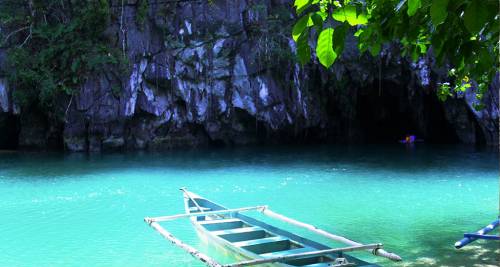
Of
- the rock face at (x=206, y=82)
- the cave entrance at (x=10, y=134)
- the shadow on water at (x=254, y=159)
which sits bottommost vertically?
the shadow on water at (x=254, y=159)

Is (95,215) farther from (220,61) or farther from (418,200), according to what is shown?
(220,61)

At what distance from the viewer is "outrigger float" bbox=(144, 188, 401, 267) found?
5.04 m

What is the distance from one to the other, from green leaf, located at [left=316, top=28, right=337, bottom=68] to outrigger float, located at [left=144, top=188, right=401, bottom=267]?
3.23 m

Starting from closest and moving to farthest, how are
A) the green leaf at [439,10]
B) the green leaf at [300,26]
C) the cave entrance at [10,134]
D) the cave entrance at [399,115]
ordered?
1. the green leaf at [439,10]
2. the green leaf at [300,26]
3. the cave entrance at [10,134]
4. the cave entrance at [399,115]

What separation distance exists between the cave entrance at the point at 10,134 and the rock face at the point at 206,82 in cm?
70

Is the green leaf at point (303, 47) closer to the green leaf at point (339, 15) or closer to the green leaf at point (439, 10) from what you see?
the green leaf at point (339, 15)

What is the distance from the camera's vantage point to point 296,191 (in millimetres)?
12445

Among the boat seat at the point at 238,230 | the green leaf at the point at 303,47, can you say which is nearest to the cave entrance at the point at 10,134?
the boat seat at the point at 238,230

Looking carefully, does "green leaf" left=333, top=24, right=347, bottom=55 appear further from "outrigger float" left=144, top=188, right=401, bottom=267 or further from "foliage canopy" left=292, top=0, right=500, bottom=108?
"outrigger float" left=144, top=188, right=401, bottom=267

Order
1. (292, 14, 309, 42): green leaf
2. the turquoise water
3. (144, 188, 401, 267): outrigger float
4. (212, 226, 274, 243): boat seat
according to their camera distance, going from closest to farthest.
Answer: (292, 14, 309, 42): green leaf → (144, 188, 401, 267): outrigger float → (212, 226, 274, 243): boat seat → the turquoise water

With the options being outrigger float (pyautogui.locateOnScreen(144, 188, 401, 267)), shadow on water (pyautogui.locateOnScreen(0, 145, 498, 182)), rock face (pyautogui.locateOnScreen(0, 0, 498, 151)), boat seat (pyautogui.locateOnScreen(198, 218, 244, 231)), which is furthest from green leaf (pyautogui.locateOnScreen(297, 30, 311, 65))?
rock face (pyautogui.locateOnScreen(0, 0, 498, 151))

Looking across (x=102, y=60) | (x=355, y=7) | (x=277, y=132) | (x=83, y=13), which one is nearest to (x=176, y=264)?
(x=355, y=7)

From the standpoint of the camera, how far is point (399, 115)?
29812 millimetres

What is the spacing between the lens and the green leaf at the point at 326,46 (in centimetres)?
185
